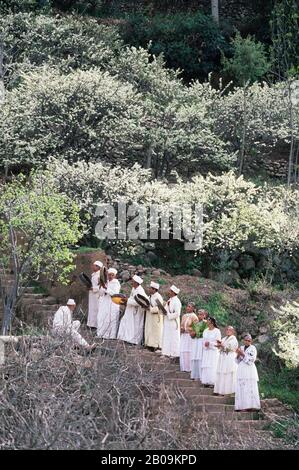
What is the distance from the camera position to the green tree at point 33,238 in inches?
1121

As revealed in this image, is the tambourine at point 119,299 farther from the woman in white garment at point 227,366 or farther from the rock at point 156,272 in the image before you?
the rock at point 156,272

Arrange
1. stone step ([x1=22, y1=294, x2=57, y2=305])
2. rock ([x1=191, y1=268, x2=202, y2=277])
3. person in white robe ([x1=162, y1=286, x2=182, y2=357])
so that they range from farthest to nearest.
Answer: rock ([x1=191, y1=268, x2=202, y2=277]) < stone step ([x1=22, y1=294, x2=57, y2=305]) < person in white robe ([x1=162, y1=286, x2=182, y2=357])

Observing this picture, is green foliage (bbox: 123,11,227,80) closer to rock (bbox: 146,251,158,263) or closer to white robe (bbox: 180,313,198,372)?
rock (bbox: 146,251,158,263)

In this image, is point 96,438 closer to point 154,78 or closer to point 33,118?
point 33,118

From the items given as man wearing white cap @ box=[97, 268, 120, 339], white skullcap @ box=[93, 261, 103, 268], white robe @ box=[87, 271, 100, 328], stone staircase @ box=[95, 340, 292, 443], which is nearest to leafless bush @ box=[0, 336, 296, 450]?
stone staircase @ box=[95, 340, 292, 443]

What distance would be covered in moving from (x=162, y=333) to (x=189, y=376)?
3.92ft

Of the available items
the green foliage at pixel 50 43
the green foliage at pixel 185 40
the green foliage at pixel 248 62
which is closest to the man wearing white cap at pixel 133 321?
the green foliage at pixel 50 43

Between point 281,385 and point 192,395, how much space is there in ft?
11.1

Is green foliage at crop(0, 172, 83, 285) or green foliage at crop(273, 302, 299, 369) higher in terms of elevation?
green foliage at crop(0, 172, 83, 285)

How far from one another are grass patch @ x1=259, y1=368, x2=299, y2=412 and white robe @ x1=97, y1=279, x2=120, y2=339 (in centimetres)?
309

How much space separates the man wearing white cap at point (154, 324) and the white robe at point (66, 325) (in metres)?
1.50

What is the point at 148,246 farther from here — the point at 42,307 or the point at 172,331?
the point at 172,331

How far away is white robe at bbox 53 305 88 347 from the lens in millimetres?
24688
